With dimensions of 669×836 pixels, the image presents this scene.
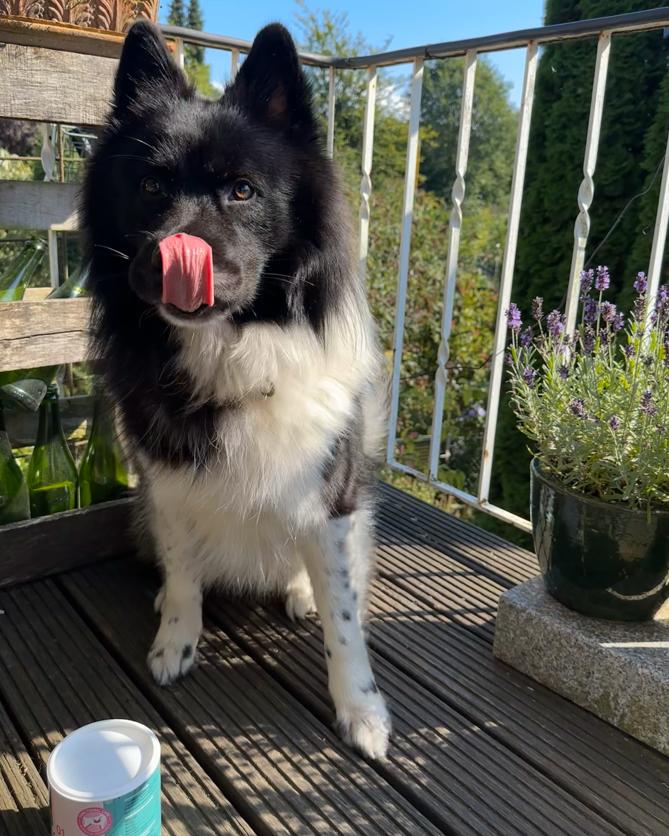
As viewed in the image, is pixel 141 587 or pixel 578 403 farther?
pixel 141 587

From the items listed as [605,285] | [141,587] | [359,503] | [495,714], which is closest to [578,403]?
[605,285]

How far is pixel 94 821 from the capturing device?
1.00 meters

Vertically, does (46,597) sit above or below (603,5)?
below

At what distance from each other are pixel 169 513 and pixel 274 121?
2.88 ft

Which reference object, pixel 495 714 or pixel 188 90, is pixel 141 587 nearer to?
pixel 495 714

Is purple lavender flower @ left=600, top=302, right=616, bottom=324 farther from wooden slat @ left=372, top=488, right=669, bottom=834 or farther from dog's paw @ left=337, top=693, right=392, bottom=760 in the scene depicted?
dog's paw @ left=337, top=693, right=392, bottom=760

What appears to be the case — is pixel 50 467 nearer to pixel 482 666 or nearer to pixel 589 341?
pixel 482 666

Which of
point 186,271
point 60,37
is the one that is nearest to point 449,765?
point 186,271

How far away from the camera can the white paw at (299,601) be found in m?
1.82

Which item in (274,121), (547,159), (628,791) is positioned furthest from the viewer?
(547,159)

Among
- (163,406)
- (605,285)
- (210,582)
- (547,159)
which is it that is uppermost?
(547,159)

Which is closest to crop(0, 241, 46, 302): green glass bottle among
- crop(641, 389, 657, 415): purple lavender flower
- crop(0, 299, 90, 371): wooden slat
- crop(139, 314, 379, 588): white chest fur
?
crop(0, 299, 90, 371): wooden slat

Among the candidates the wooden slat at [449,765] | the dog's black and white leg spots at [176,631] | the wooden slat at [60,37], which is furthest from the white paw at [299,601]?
the wooden slat at [60,37]

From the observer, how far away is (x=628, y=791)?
130cm
